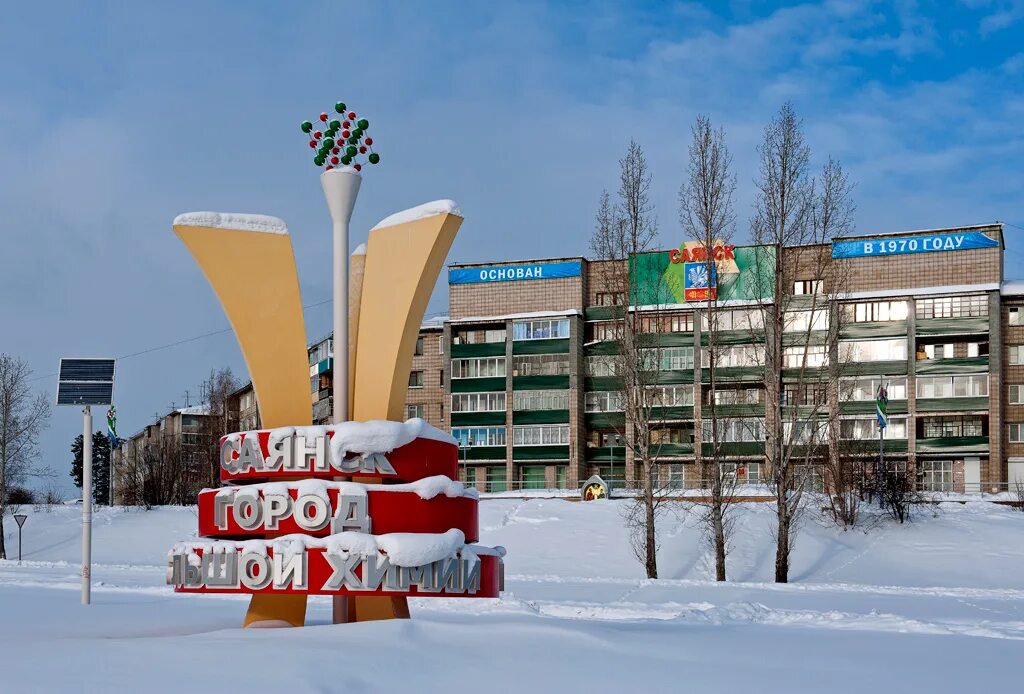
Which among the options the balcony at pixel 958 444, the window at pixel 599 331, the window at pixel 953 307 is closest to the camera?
the window at pixel 953 307

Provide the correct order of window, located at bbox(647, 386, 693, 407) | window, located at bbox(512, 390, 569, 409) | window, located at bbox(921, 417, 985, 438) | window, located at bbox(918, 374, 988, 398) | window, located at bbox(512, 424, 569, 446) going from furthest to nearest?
window, located at bbox(512, 390, 569, 409) < window, located at bbox(512, 424, 569, 446) < window, located at bbox(647, 386, 693, 407) < window, located at bbox(921, 417, 985, 438) < window, located at bbox(918, 374, 988, 398)

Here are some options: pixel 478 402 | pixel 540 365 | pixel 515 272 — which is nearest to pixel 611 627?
pixel 540 365

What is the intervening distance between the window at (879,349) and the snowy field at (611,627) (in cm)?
1978

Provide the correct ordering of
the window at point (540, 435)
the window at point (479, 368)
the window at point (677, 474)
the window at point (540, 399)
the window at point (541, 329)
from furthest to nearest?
the window at point (479, 368) → the window at point (541, 329) → the window at point (540, 399) → the window at point (540, 435) → the window at point (677, 474)

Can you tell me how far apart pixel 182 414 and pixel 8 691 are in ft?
352

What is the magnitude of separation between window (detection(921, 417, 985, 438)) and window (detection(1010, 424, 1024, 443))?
2.03 m

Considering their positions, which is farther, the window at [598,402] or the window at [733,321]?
the window at [598,402]

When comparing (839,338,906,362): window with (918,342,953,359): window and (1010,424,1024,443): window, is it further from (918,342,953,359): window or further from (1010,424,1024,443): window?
(1010,424,1024,443): window

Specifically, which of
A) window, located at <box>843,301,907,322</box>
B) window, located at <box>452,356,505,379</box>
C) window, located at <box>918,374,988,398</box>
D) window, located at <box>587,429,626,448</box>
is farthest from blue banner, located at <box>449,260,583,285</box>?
window, located at <box>918,374,988,398</box>

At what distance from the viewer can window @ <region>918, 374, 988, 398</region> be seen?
60.3m

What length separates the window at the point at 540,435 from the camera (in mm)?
67438

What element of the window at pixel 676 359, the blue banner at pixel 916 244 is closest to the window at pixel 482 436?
the window at pixel 676 359

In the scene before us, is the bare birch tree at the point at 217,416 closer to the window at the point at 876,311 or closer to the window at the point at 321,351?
the window at the point at 321,351

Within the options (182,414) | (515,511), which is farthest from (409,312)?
(182,414)
